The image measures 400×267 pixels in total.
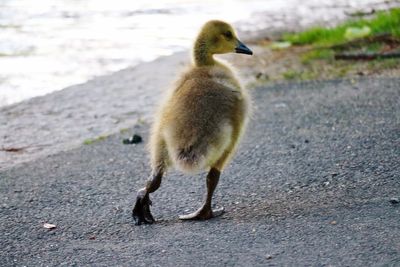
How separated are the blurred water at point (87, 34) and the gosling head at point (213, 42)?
3.56 m

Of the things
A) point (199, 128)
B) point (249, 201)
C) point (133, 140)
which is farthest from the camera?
point (133, 140)

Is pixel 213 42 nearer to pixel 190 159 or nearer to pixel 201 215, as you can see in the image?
pixel 190 159

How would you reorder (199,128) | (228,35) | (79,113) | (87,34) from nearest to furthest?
(199,128) < (228,35) < (79,113) < (87,34)

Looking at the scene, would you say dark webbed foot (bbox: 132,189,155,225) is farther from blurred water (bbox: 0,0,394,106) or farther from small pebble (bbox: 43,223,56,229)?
blurred water (bbox: 0,0,394,106)

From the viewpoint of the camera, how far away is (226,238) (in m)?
4.54

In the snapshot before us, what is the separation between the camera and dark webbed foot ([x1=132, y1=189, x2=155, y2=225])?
4.95 m

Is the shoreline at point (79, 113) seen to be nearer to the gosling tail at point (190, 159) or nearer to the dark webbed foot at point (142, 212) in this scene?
the dark webbed foot at point (142, 212)

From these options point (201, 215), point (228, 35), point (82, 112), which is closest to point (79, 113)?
point (82, 112)

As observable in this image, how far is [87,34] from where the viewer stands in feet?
39.0

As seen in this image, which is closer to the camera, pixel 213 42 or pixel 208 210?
pixel 208 210

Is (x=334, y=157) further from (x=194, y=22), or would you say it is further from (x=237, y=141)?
(x=194, y=22)

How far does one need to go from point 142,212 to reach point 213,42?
3.83 ft

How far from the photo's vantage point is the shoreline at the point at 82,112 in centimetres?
712

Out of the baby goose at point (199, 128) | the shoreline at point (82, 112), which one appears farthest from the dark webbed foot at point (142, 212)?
the shoreline at point (82, 112)
